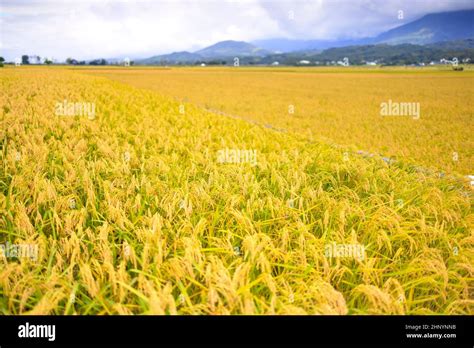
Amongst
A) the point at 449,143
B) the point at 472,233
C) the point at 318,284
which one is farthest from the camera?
the point at 449,143

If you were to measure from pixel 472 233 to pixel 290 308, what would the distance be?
219 cm

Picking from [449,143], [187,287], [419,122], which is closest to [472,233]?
[187,287]

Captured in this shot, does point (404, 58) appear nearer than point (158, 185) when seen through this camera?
No

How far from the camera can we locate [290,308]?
6.47 feet

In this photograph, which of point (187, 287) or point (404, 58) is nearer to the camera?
point (187, 287)
